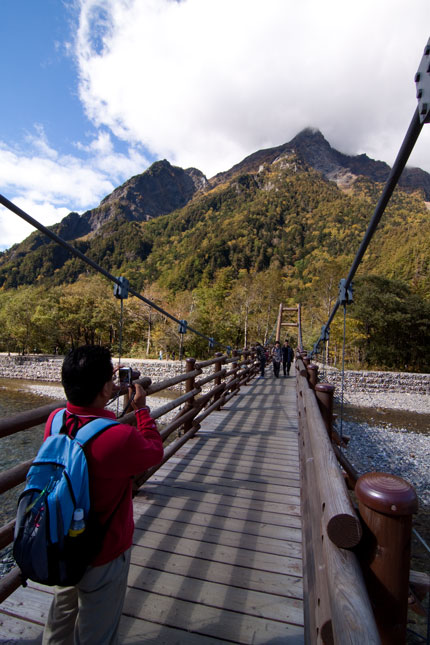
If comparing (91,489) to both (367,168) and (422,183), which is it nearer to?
(422,183)

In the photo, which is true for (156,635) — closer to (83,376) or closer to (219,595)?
(219,595)

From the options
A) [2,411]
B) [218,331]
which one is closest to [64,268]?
[218,331]

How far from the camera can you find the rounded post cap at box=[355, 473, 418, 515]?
0.68m

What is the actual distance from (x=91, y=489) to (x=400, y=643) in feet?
2.75

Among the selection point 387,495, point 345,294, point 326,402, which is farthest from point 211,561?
point 345,294

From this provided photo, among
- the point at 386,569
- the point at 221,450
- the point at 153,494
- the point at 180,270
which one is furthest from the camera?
the point at 180,270

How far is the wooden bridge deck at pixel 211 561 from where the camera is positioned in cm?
149

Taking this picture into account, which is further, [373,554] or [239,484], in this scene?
[239,484]

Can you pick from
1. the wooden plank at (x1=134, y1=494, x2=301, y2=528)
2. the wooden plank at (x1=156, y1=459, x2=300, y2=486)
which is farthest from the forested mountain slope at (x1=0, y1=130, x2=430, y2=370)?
the wooden plank at (x1=134, y1=494, x2=301, y2=528)

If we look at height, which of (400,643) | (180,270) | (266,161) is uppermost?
(266,161)

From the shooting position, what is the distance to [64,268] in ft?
241

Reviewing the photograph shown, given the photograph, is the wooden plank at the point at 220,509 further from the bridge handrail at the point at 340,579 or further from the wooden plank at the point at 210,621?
the bridge handrail at the point at 340,579

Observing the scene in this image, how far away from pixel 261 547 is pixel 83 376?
1.69 metres

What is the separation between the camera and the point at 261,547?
2.06 metres
